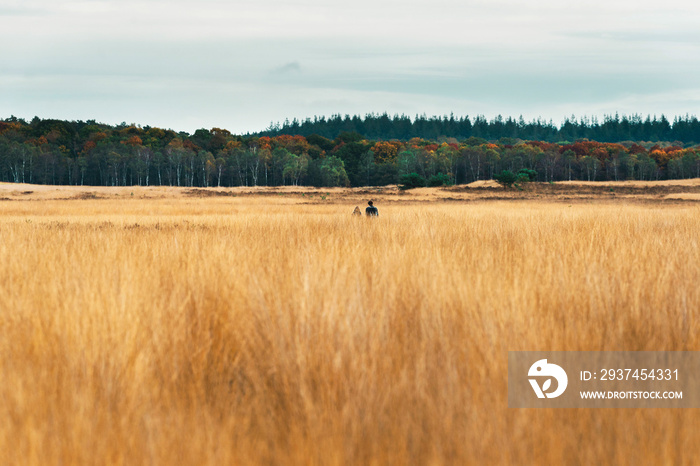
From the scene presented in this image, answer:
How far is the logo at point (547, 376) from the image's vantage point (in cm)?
279

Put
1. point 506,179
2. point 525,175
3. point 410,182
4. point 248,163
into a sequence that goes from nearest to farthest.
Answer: point 506,179 < point 525,175 < point 410,182 < point 248,163

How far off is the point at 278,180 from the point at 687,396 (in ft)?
385

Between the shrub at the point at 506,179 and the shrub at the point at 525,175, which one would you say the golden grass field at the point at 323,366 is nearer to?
the shrub at the point at 506,179

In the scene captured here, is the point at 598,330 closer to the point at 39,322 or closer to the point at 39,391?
the point at 39,391

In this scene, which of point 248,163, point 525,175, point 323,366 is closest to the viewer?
point 323,366

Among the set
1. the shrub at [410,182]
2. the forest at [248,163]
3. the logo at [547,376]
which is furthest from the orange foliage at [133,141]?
the logo at [547,376]

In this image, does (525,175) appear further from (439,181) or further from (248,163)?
(248,163)

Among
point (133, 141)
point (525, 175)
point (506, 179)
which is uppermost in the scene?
point (133, 141)

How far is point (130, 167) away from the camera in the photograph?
108438mm

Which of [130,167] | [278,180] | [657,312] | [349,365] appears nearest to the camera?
[349,365]

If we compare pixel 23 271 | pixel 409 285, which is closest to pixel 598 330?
pixel 409 285

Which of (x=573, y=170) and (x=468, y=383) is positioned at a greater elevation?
(x=573, y=170)

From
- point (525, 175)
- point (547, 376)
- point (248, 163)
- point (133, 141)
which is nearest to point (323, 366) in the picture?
point (547, 376)

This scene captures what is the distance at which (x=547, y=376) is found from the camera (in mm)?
2930
